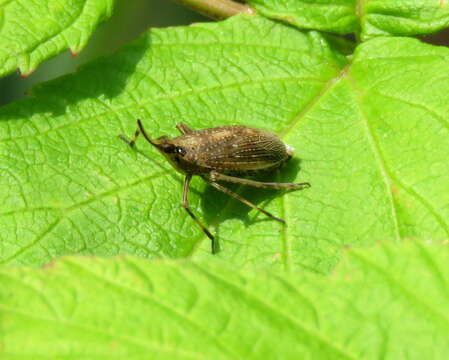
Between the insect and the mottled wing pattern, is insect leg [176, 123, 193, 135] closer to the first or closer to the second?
the insect

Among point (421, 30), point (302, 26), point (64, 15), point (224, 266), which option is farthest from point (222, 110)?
point (224, 266)

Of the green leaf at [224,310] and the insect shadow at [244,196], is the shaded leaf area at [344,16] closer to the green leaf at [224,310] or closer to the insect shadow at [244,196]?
the insect shadow at [244,196]

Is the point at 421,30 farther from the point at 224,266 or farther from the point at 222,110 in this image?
the point at 224,266

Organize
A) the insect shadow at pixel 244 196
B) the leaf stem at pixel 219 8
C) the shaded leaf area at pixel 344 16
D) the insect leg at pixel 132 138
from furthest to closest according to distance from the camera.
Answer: the leaf stem at pixel 219 8 → the shaded leaf area at pixel 344 16 → the insect leg at pixel 132 138 → the insect shadow at pixel 244 196

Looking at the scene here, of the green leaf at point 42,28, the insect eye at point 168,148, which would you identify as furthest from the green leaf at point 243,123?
the green leaf at point 42,28

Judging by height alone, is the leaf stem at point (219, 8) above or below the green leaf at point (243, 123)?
above

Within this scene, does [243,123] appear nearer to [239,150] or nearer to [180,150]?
[239,150]

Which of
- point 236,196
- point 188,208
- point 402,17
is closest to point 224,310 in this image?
point 188,208
